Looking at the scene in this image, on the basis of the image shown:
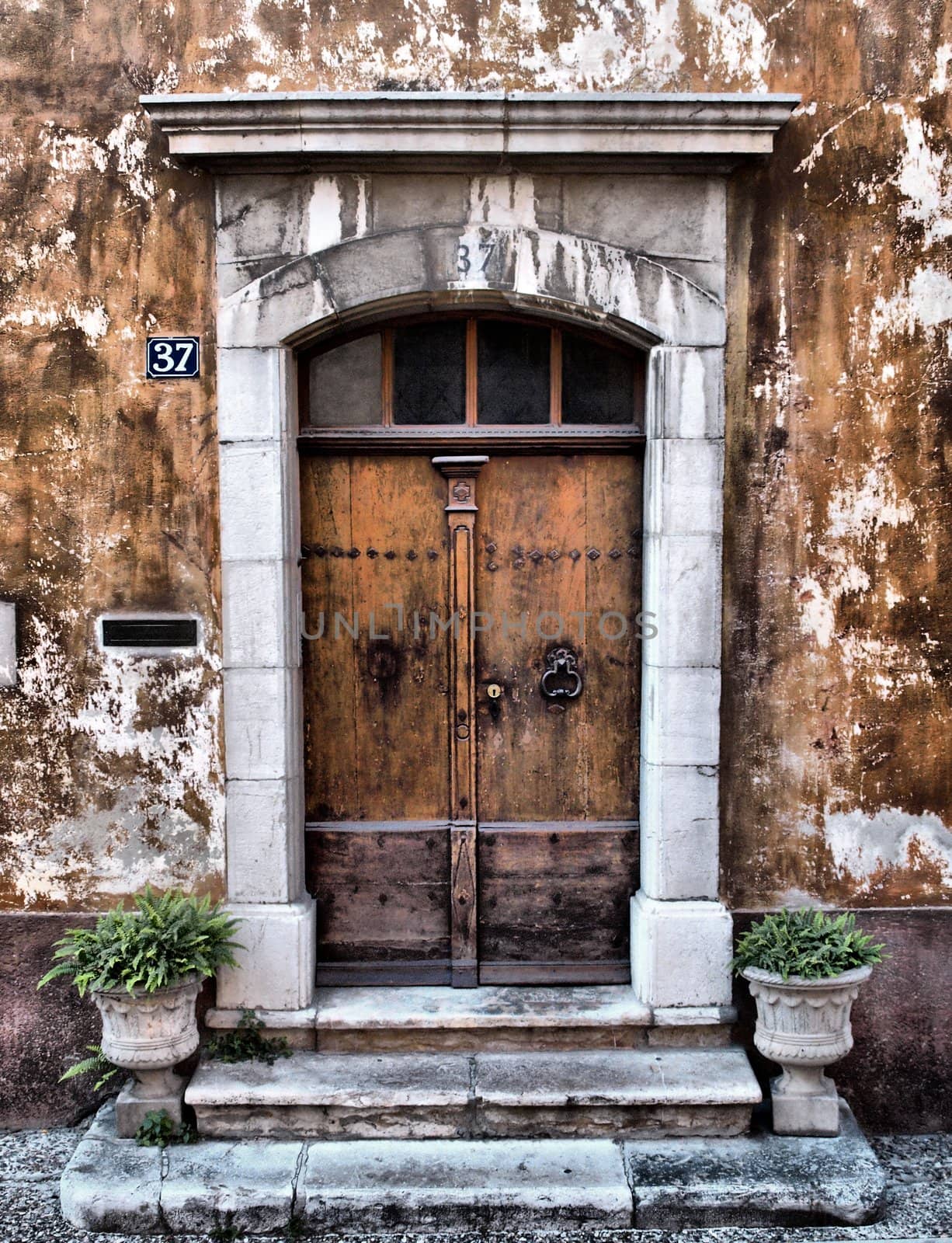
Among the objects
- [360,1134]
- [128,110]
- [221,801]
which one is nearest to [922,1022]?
[360,1134]

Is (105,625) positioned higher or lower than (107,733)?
higher

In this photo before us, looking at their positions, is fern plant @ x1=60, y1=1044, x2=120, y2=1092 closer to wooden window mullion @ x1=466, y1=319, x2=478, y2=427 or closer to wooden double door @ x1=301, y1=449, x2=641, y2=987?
wooden double door @ x1=301, y1=449, x2=641, y2=987

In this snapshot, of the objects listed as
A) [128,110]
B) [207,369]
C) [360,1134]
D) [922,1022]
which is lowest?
[360,1134]

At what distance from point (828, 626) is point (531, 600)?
120 cm

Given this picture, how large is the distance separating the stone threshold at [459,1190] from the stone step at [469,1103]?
0.11m

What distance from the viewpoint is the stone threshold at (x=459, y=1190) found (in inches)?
146

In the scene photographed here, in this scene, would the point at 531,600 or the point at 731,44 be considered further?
the point at 531,600

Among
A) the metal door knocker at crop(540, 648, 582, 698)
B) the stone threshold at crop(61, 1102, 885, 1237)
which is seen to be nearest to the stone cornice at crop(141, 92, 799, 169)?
the metal door knocker at crop(540, 648, 582, 698)

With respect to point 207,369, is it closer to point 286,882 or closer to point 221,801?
point 221,801

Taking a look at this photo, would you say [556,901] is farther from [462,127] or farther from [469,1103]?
[462,127]

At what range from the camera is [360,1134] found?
4027mm

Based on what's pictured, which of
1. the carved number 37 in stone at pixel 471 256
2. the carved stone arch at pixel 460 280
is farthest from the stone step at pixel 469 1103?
the carved number 37 in stone at pixel 471 256

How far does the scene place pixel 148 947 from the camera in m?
3.87

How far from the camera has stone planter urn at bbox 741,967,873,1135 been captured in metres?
3.92
